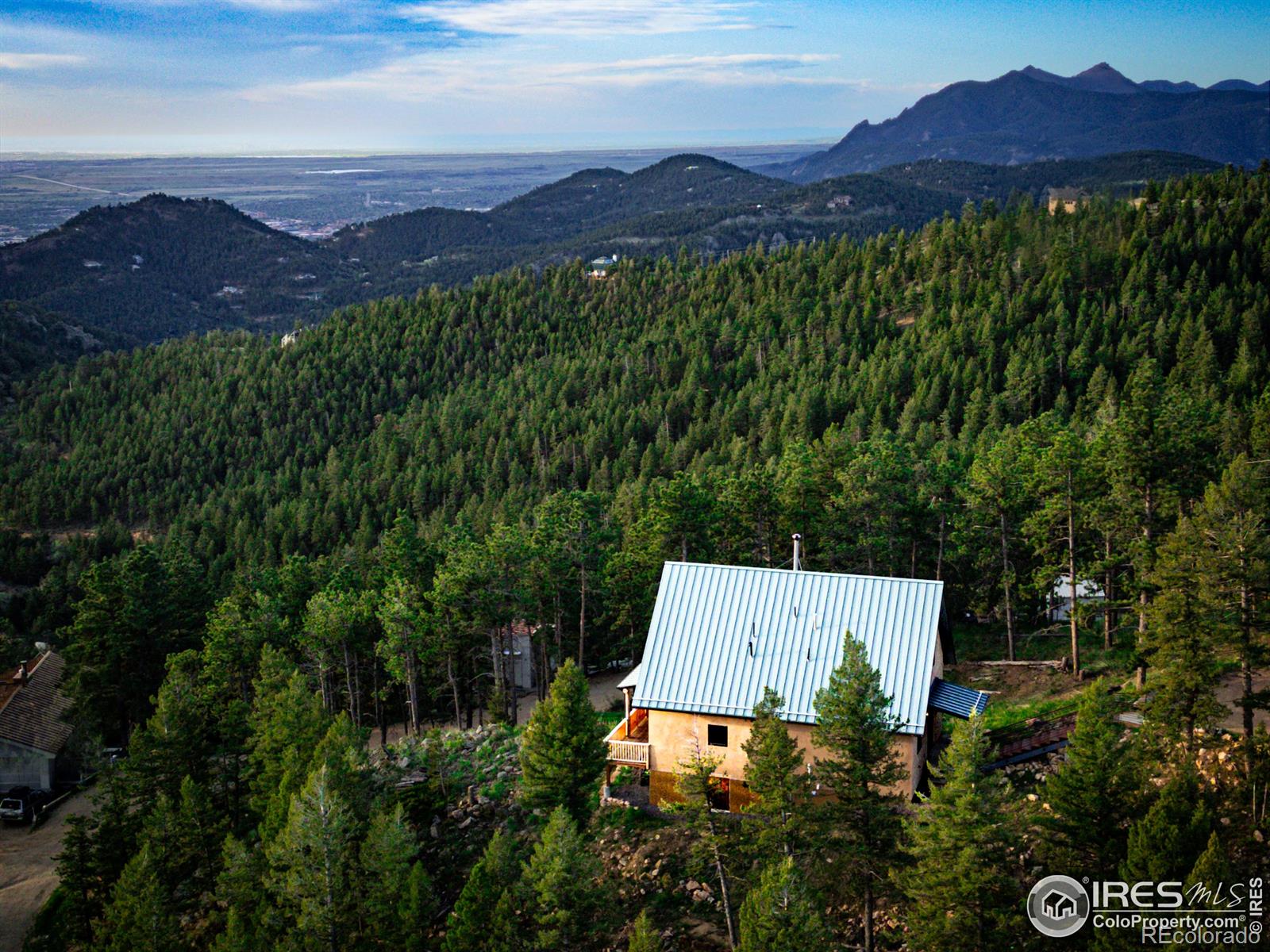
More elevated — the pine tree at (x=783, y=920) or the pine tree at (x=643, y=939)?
the pine tree at (x=783, y=920)

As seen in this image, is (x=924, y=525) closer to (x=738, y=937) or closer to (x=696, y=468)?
(x=738, y=937)

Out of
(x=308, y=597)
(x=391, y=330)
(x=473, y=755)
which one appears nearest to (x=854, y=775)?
(x=473, y=755)

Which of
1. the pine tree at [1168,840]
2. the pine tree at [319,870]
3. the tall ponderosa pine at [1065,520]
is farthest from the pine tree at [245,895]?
the tall ponderosa pine at [1065,520]

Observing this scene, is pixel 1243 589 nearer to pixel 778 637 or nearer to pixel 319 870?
pixel 778 637

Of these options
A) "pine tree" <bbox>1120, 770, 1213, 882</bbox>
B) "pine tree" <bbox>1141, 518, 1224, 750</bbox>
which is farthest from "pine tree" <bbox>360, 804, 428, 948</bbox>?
"pine tree" <bbox>1141, 518, 1224, 750</bbox>

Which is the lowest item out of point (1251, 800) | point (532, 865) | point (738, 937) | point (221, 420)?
point (221, 420)

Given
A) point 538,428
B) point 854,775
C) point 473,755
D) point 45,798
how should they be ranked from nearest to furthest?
1. point 854,775
2. point 473,755
3. point 45,798
4. point 538,428

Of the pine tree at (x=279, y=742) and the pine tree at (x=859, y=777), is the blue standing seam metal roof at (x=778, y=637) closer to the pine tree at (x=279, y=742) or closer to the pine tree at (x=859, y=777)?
the pine tree at (x=859, y=777)

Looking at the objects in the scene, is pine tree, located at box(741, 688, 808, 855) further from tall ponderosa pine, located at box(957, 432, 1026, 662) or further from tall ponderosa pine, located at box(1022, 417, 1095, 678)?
tall ponderosa pine, located at box(957, 432, 1026, 662)
